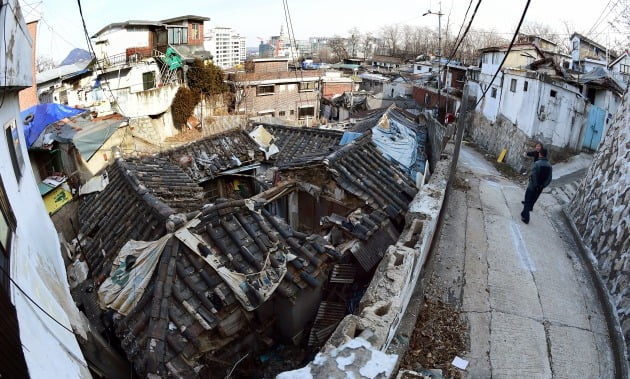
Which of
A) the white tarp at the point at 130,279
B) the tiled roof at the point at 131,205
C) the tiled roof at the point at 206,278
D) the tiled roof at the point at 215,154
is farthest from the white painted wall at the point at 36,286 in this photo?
the tiled roof at the point at 215,154

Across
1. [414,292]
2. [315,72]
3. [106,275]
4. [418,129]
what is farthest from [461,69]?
[106,275]

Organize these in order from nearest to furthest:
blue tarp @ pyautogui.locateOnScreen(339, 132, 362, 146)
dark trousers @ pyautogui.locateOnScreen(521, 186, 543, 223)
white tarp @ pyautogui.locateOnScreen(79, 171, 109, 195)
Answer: dark trousers @ pyautogui.locateOnScreen(521, 186, 543, 223) → white tarp @ pyautogui.locateOnScreen(79, 171, 109, 195) → blue tarp @ pyautogui.locateOnScreen(339, 132, 362, 146)

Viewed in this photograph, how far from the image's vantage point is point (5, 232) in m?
4.36

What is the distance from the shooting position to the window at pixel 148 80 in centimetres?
2848

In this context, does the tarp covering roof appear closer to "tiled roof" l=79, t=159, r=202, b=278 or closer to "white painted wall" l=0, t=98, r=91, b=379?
"tiled roof" l=79, t=159, r=202, b=278

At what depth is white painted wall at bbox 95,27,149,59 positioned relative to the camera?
100 ft

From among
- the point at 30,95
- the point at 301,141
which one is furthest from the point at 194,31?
the point at 301,141

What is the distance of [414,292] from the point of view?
7379 mm

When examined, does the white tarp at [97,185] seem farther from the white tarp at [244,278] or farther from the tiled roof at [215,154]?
the white tarp at [244,278]

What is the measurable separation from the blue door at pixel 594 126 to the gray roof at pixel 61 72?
27699 millimetres

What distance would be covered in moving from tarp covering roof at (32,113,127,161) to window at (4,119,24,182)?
36.1ft

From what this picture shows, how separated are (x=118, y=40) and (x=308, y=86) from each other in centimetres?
1545

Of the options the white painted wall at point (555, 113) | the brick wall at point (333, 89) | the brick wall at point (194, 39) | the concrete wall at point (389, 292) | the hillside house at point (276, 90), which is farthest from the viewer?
the brick wall at point (333, 89)

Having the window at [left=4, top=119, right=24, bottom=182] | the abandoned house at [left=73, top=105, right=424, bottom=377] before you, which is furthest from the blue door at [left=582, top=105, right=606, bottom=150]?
the window at [left=4, top=119, right=24, bottom=182]
